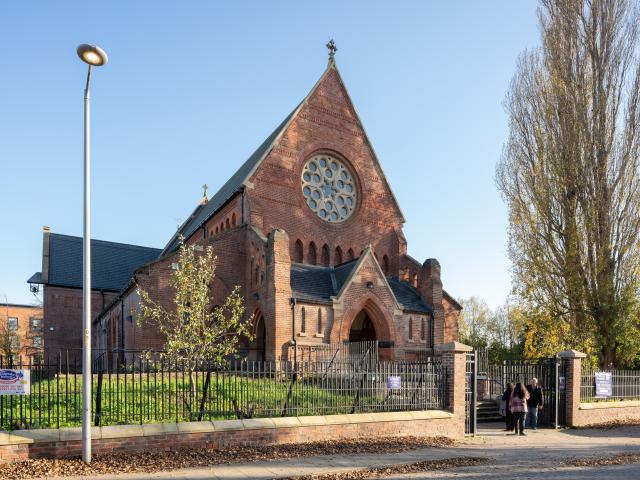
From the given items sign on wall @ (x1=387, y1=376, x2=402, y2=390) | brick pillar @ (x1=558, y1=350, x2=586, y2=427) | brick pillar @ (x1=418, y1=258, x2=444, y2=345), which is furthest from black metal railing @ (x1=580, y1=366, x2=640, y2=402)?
sign on wall @ (x1=387, y1=376, x2=402, y2=390)

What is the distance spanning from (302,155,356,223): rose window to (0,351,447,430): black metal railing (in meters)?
13.7

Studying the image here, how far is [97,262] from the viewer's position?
43312 mm

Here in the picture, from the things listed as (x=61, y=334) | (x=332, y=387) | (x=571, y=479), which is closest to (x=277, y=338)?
(x=332, y=387)

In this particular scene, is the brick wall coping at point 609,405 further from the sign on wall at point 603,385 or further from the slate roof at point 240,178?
the slate roof at point 240,178

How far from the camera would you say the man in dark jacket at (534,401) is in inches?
631

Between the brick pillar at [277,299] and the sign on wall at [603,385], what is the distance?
11.3 m

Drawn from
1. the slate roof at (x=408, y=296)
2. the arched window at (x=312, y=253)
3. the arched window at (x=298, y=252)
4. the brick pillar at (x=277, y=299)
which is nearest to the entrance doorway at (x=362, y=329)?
the slate roof at (x=408, y=296)

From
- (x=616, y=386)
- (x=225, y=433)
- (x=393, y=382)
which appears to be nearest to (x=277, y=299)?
(x=393, y=382)

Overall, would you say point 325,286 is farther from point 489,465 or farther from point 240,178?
point 489,465

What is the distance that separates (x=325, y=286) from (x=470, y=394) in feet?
31.8

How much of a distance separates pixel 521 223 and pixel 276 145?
12437mm

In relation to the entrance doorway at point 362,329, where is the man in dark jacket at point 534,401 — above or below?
below

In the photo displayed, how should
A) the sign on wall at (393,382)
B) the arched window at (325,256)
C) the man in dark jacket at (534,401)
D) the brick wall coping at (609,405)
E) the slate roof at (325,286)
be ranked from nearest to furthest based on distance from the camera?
the sign on wall at (393,382), the man in dark jacket at (534,401), the brick wall coping at (609,405), the slate roof at (325,286), the arched window at (325,256)

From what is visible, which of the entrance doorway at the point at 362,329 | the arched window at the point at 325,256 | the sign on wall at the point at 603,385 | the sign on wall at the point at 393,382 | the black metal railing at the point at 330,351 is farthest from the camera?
the arched window at the point at 325,256
